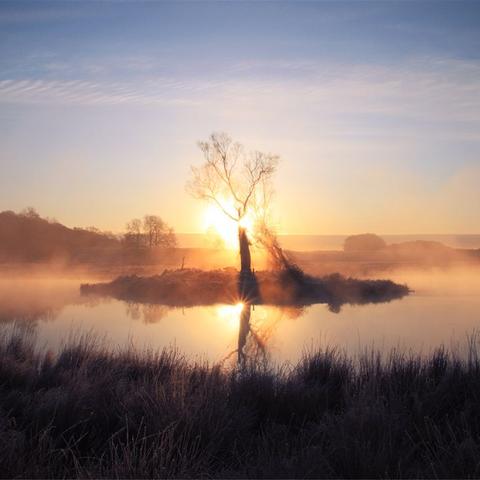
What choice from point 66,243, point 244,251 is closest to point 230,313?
point 244,251

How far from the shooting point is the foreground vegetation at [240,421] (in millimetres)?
4219

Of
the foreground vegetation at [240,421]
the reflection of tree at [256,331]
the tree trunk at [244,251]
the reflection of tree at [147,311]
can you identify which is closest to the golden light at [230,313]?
the reflection of tree at [256,331]

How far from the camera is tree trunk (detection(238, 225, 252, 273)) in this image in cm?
2200

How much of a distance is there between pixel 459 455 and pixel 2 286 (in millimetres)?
27816

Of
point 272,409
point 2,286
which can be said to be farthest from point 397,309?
point 2,286

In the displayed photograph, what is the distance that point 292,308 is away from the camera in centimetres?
1944

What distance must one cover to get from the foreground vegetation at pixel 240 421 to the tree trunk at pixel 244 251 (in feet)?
46.6

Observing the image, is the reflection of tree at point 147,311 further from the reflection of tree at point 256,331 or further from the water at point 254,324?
the reflection of tree at point 256,331

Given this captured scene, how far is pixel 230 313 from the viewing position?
1825 centimetres

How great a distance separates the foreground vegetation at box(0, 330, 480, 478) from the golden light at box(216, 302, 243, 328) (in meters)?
8.19

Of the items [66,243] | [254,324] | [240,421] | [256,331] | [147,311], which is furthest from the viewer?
[66,243]

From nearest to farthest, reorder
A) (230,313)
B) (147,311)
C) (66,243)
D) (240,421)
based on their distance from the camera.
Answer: (240,421), (230,313), (147,311), (66,243)

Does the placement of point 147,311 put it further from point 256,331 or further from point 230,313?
point 256,331

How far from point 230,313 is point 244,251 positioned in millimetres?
4500
